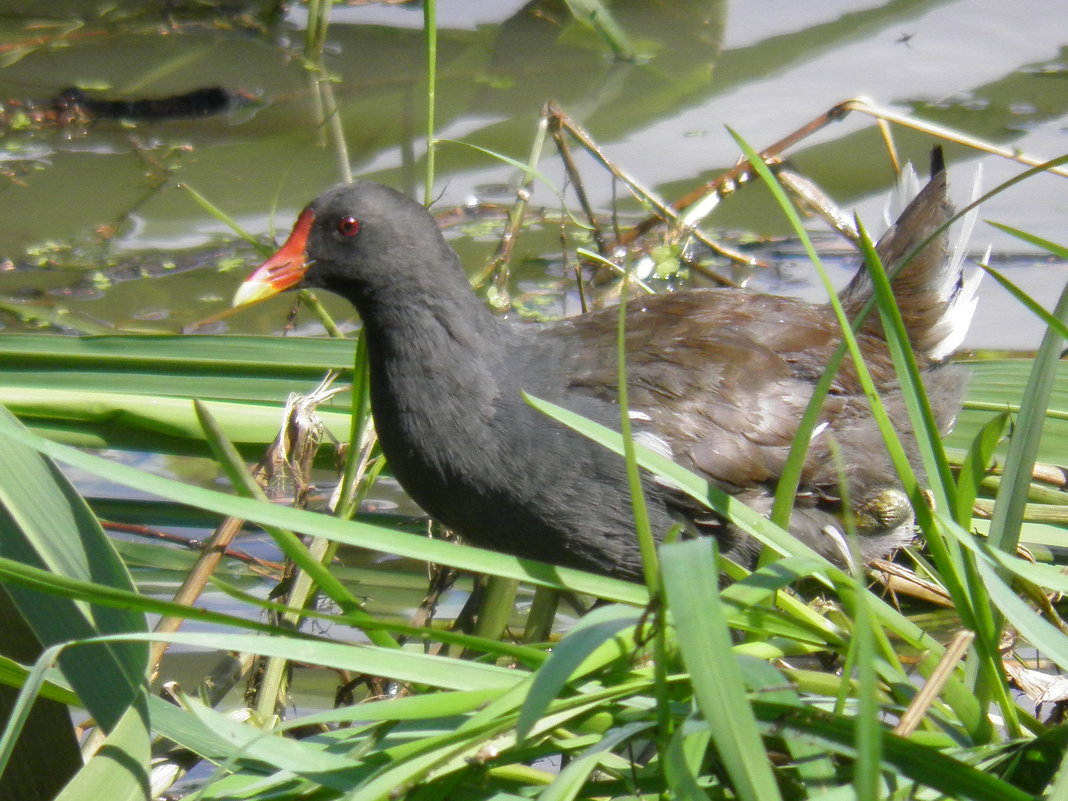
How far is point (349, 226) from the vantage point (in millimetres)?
2430

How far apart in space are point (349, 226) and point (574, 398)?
0.56 metres

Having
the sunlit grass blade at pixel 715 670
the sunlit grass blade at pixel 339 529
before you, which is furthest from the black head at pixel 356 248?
the sunlit grass blade at pixel 715 670

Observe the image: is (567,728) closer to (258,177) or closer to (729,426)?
(729,426)

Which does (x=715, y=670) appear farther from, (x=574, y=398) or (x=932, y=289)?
(x=932, y=289)

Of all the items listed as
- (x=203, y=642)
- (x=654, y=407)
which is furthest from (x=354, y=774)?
(x=654, y=407)

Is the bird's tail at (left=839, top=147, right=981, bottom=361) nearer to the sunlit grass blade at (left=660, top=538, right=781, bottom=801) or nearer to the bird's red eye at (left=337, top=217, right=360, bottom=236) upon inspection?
the bird's red eye at (left=337, top=217, right=360, bottom=236)

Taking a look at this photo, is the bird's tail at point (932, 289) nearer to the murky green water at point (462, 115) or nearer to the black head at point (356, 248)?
the murky green water at point (462, 115)

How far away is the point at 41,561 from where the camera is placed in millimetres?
1469

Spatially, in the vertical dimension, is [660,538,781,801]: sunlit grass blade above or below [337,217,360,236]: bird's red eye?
below

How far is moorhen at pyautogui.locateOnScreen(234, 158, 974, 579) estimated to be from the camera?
2.33 m

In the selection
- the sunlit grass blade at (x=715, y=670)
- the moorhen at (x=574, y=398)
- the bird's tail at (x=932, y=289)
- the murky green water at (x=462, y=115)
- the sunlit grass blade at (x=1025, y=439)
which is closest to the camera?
the sunlit grass blade at (x=715, y=670)

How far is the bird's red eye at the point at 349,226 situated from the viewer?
2.43 m

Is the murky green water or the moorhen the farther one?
the murky green water

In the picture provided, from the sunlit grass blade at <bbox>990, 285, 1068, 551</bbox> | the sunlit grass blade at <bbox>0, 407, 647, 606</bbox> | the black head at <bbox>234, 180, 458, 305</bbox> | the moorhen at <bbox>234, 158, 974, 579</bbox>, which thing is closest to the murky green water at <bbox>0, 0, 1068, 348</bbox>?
the moorhen at <bbox>234, 158, 974, 579</bbox>
